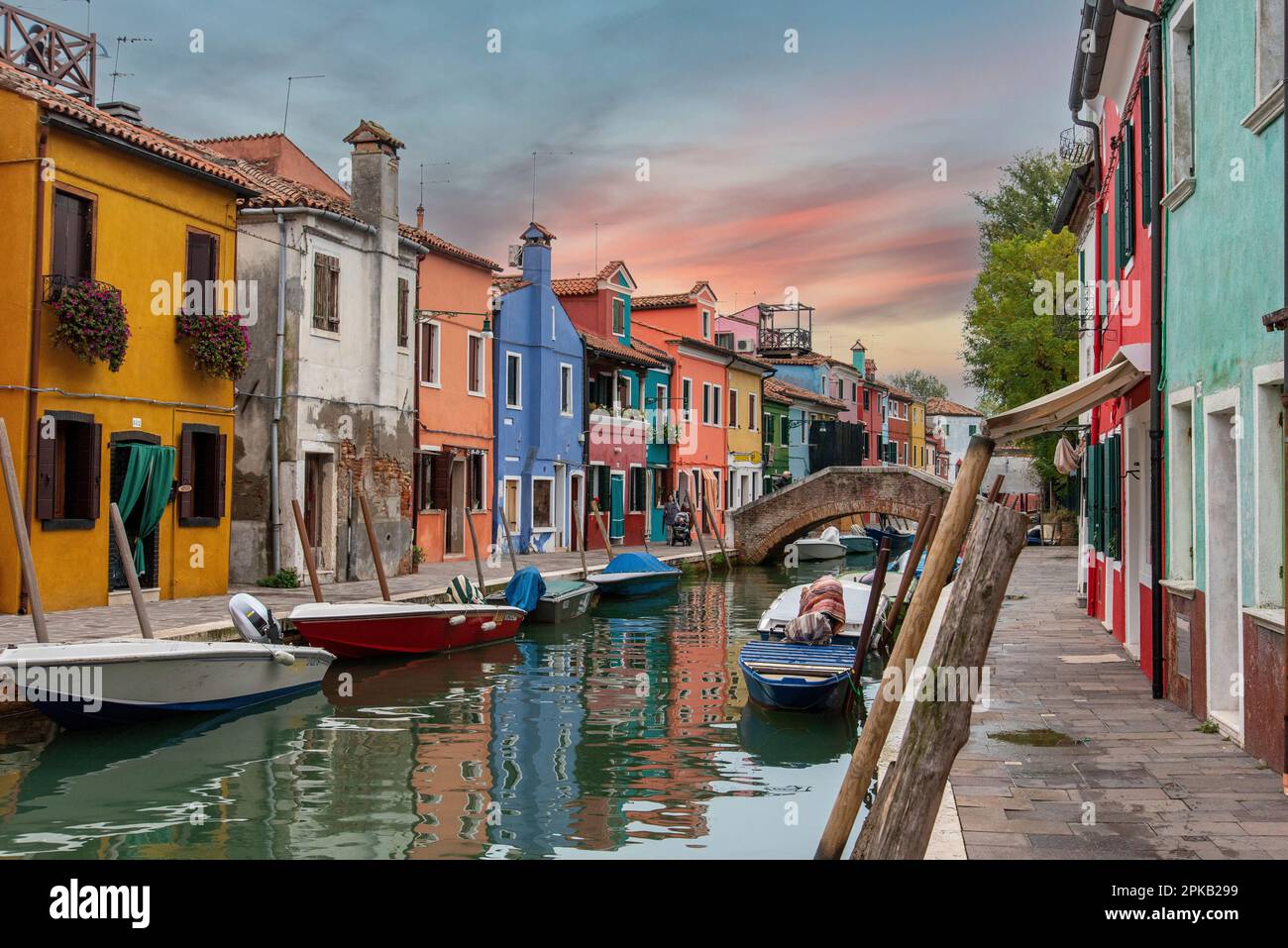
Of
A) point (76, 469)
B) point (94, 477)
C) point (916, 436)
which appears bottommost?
point (94, 477)

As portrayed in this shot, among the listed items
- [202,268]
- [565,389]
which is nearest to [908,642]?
[202,268]

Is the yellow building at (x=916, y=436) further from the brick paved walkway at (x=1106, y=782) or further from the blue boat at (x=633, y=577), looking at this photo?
the brick paved walkway at (x=1106, y=782)

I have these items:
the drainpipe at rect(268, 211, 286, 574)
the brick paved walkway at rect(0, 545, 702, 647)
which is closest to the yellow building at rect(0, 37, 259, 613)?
the brick paved walkway at rect(0, 545, 702, 647)

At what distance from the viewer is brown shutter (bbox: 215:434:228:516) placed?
16.8m

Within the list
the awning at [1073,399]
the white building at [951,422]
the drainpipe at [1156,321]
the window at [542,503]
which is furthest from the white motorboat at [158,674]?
the white building at [951,422]

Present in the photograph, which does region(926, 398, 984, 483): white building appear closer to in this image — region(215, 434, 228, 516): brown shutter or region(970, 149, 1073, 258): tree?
region(970, 149, 1073, 258): tree

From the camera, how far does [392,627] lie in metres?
14.3

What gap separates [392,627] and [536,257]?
51.6 ft

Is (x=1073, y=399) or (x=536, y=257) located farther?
(x=536, y=257)

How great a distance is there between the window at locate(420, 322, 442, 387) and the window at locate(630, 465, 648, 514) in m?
10.5

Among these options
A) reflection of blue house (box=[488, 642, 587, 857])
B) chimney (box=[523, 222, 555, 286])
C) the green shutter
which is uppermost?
chimney (box=[523, 222, 555, 286])

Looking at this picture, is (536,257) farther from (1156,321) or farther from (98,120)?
(1156,321)

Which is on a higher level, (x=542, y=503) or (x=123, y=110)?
(x=123, y=110)
